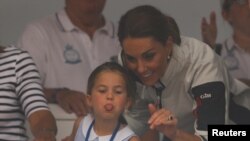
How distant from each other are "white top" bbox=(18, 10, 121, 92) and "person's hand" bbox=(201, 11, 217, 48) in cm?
27

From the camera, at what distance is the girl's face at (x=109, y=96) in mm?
1535

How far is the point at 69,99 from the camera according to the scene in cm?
159

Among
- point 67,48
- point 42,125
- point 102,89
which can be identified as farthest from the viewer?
point 67,48

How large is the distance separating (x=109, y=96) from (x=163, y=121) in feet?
0.58

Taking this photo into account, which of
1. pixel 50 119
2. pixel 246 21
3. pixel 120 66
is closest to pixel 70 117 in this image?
pixel 50 119

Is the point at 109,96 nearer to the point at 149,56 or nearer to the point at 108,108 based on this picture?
the point at 108,108

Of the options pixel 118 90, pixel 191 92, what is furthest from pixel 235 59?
pixel 118 90

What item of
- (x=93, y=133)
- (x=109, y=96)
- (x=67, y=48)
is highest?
(x=67, y=48)

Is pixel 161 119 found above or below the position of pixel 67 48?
below

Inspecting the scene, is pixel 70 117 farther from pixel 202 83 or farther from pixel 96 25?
pixel 202 83

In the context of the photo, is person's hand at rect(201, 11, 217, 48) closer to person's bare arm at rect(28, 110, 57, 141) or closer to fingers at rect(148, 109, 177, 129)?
fingers at rect(148, 109, 177, 129)

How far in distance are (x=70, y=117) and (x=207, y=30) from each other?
1.68 feet

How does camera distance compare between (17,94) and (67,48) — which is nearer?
(17,94)

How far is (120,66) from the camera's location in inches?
62.3
